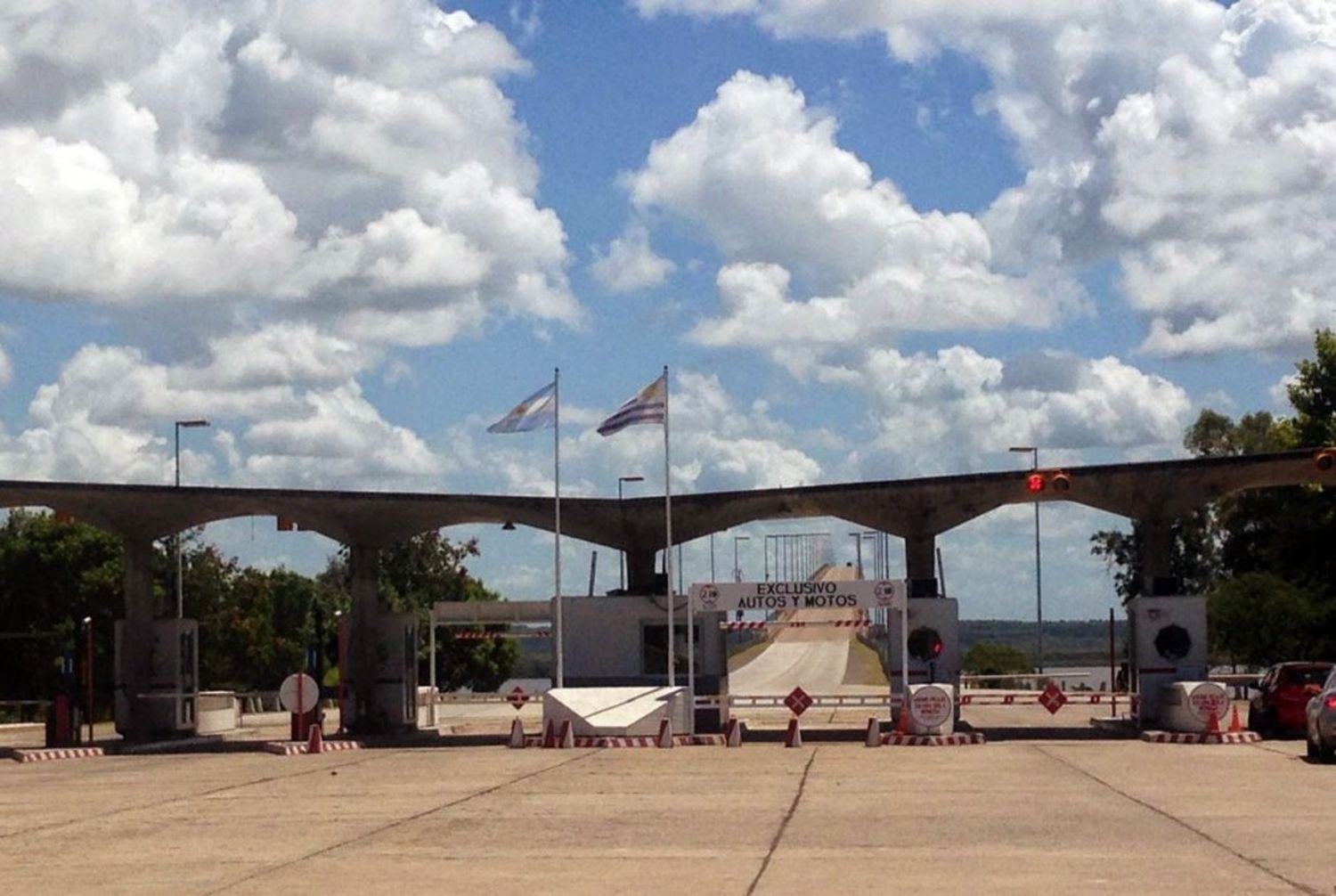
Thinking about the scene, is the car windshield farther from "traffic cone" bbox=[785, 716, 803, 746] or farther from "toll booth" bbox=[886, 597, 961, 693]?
"traffic cone" bbox=[785, 716, 803, 746]

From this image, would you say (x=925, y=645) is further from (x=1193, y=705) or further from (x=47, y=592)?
(x=47, y=592)

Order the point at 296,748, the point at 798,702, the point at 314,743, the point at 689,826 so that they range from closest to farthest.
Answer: the point at 689,826
the point at 314,743
the point at 296,748
the point at 798,702

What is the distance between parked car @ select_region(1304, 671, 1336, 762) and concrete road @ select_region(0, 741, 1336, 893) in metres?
0.61

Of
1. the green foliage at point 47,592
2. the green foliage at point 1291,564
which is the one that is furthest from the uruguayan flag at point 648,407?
the green foliage at point 47,592

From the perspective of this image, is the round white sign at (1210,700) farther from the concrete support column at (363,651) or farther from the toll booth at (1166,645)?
the concrete support column at (363,651)

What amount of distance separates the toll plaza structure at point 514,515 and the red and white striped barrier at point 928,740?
5453 millimetres

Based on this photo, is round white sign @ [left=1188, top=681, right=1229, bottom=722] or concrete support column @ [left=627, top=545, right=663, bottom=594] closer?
round white sign @ [left=1188, top=681, right=1229, bottom=722]

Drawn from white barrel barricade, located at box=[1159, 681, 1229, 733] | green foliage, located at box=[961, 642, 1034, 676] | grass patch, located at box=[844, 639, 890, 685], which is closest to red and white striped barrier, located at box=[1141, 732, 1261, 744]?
white barrel barricade, located at box=[1159, 681, 1229, 733]

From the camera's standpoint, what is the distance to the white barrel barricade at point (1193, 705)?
119ft

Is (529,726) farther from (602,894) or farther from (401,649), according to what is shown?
(602,894)

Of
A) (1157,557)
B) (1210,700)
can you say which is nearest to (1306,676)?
(1210,700)

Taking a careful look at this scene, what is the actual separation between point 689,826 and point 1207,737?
18963 millimetres

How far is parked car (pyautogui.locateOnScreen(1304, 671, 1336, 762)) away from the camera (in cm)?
2825

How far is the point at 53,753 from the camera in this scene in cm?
3784
